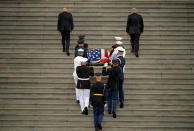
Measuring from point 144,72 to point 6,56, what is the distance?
5382 millimetres

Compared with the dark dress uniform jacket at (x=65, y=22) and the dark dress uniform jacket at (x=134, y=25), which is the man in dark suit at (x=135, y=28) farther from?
the dark dress uniform jacket at (x=65, y=22)

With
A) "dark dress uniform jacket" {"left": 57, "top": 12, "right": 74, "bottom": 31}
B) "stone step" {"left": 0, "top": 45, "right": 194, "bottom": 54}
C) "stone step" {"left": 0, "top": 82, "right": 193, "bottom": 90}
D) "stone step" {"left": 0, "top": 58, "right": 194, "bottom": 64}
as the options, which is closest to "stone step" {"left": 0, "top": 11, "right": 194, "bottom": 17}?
"stone step" {"left": 0, "top": 45, "right": 194, "bottom": 54}

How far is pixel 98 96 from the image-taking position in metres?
13.9

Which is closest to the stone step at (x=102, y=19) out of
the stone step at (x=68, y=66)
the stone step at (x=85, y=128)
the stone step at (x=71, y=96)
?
the stone step at (x=68, y=66)

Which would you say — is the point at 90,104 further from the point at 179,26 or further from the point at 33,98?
the point at 179,26

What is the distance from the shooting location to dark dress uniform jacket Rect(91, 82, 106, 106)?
13.9 m

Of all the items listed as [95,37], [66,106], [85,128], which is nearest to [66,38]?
[95,37]

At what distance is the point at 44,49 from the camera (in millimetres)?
18172

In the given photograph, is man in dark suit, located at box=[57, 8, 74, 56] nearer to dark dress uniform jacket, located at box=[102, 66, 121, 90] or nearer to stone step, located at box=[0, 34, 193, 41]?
stone step, located at box=[0, 34, 193, 41]

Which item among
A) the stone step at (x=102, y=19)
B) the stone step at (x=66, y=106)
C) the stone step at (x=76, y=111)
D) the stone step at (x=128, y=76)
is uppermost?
the stone step at (x=102, y=19)

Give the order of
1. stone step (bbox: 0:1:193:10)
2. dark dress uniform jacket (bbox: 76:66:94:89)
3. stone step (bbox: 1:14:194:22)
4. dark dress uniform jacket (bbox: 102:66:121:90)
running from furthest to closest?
1. stone step (bbox: 0:1:193:10)
2. stone step (bbox: 1:14:194:22)
3. dark dress uniform jacket (bbox: 76:66:94:89)
4. dark dress uniform jacket (bbox: 102:66:121:90)

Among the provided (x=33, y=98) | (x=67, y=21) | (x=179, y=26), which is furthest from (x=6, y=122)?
(x=179, y=26)

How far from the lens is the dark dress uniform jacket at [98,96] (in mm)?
13852

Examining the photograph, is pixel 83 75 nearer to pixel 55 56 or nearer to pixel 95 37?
pixel 55 56
